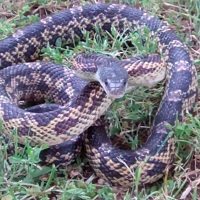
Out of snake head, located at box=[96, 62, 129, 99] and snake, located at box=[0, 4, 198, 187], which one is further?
snake, located at box=[0, 4, 198, 187]

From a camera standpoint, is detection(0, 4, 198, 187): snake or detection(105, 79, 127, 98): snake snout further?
detection(0, 4, 198, 187): snake

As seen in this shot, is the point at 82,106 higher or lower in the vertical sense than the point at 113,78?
lower

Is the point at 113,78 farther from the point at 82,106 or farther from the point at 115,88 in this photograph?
the point at 82,106

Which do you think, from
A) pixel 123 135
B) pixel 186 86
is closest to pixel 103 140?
pixel 123 135

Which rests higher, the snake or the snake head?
the snake head

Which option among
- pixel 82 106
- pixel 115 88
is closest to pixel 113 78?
pixel 115 88

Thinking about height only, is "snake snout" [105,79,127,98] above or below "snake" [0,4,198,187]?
above
